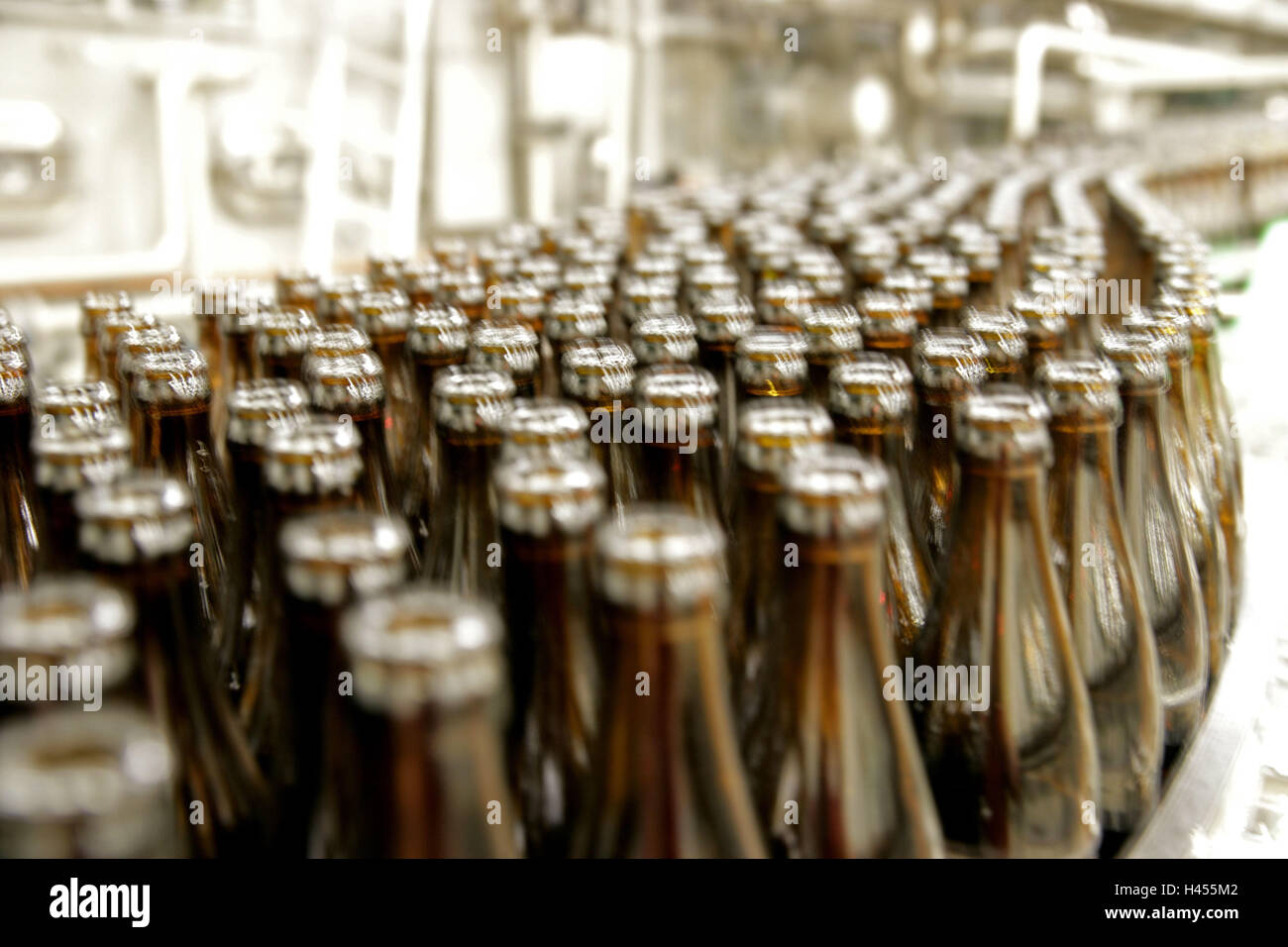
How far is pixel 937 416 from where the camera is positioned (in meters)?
0.91

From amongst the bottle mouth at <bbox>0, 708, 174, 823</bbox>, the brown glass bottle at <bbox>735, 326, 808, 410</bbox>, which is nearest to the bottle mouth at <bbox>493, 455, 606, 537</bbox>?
the bottle mouth at <bbox>0, 708, 174, 823</bbox>

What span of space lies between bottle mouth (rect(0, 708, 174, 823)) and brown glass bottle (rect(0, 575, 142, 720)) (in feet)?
0.08

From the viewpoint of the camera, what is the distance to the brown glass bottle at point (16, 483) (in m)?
0.79

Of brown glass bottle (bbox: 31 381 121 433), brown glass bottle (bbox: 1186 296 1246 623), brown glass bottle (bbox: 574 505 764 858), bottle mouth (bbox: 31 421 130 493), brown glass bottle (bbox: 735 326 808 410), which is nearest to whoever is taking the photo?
brown glass bottle (bbox: 574 505 764 858)

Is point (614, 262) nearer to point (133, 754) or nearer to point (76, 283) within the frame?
point (133, 754)

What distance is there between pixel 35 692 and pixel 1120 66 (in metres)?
7.09

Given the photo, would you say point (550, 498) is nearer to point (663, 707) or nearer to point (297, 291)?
point (663, 707)

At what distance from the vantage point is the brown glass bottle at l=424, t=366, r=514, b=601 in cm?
70

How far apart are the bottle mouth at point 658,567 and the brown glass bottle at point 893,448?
246 mm

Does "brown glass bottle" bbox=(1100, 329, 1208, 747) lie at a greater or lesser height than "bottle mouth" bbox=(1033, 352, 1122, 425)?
lesser

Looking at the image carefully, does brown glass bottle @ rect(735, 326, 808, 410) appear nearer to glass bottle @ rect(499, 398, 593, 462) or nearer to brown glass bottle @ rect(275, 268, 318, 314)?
glass bottle @ rect(499, 398, 593, 462)

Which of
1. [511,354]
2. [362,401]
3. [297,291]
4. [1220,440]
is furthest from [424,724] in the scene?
[1220,440]

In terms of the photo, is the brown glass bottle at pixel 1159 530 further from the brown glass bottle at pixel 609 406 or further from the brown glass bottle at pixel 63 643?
the brown glass bottle at pixel 63 643
